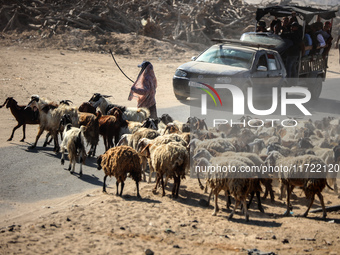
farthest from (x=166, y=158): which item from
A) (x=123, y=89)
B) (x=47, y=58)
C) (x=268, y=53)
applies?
(x=47, y=58)

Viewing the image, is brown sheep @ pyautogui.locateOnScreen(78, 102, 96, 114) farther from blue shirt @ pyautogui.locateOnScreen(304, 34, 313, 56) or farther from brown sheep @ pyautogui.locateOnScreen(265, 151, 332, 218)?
blue shirt @ pyautogui.locateOnScreen(304, 34, 313, 56)

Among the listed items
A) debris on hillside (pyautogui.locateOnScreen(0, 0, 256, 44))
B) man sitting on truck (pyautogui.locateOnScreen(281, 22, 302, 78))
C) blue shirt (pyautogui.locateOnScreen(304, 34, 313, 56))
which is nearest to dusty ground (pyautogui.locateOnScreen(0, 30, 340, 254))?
man sitting on truck (pyautogui.locateOnScreen(281, 22, 302, 78))

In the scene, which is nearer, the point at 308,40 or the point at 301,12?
the point at 301,12

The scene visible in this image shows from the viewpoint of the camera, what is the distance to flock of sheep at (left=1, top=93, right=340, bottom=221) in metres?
8.20

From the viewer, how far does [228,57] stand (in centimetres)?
1562

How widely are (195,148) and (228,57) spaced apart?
6403 mm

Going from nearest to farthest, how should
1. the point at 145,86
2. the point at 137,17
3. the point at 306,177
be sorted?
the point at 306,177 → the point at 145,86 → the point at 137,17

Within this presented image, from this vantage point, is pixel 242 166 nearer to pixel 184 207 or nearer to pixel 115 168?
pixel 184 207

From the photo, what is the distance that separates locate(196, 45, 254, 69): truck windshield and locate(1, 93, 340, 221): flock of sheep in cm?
347

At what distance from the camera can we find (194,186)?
9.96 m

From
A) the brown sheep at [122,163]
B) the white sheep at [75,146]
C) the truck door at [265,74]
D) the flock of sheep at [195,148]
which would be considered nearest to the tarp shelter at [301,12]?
the truck door at [265,74]

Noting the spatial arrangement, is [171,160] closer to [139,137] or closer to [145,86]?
[139,137]

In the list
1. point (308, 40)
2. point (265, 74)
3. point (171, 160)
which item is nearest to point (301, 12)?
point (308, 40)

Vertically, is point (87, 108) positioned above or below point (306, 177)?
above
